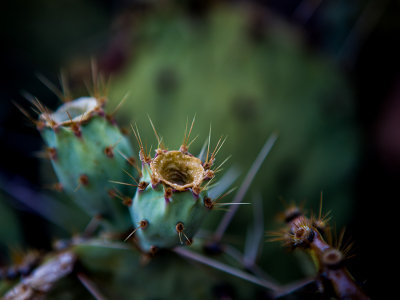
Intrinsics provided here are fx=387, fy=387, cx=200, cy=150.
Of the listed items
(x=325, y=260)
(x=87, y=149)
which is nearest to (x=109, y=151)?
(x=87, y=149)

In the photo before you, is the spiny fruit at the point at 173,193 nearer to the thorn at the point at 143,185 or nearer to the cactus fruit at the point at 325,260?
the thorn at the point at 143,185

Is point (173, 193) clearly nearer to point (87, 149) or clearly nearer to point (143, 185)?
point (143, 185)

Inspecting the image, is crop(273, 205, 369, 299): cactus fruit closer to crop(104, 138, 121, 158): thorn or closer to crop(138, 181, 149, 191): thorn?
crop(138, 181, 149, 191): thorn

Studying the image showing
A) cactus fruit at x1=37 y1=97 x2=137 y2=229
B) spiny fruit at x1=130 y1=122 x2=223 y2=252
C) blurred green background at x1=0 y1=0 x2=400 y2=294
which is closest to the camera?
spiny fruit at x1=130 y1=122 x2=223 y2=252

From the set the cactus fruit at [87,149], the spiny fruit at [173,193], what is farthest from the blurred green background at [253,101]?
the spiny fruit at [173,193]

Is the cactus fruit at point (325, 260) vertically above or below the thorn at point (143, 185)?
above

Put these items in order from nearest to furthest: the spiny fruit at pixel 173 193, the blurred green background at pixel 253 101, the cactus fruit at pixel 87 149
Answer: the spiny fruit at pixel 173 193
the cactus fruit at pixel 87 149
the blurred green background at pixel 253 101

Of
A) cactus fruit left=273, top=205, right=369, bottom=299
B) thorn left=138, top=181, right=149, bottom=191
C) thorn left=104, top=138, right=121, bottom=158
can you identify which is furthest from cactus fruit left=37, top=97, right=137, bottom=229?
cactus fruit left=273, top=205, right=369, bottom=299

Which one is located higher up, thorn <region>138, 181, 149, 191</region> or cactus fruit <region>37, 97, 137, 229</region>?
thorn <region>138, 181, 149, 191</region>
